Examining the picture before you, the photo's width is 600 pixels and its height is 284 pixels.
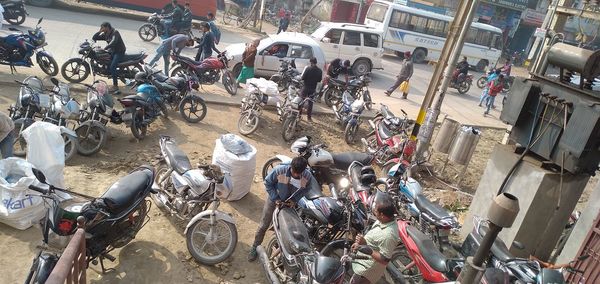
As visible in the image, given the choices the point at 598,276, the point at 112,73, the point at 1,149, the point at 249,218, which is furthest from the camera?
the point at 112,73

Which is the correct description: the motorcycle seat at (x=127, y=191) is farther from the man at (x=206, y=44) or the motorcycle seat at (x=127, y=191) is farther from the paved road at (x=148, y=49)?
the man at (x=206, y=44)

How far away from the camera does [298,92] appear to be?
9516 mm

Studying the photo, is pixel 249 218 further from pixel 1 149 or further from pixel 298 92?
pixel 298 92

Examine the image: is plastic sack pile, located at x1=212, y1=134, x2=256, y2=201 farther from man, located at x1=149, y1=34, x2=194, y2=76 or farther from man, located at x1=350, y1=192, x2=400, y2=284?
man, located at x1=149, y1=34, x2=194, y2=76

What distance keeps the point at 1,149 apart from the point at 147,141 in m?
2.43

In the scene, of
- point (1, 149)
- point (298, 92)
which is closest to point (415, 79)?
point (298, 92)

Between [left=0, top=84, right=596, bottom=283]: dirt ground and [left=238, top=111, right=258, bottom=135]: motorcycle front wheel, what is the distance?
186mm

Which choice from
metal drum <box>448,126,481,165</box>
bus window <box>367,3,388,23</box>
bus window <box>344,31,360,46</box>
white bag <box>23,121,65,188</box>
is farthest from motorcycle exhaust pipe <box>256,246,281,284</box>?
bus window <box>367,3,388,23</box>

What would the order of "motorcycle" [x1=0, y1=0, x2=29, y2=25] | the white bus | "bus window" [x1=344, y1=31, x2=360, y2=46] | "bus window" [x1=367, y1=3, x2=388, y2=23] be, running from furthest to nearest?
"bus window" [x1=367, y1=3, x2=388, y2=23], the white bus, "bus window" [x1=344, y1=31, x2=360, y2=46], "motorcycle" [x1=0, y1=0, x2=29, y2=25]

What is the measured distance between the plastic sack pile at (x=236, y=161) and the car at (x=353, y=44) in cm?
1034

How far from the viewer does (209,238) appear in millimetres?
4512

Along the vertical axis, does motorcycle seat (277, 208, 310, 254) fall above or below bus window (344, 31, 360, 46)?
below

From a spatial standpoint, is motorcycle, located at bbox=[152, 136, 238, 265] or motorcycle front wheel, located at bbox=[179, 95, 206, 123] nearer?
motorcycle, located at bbox=[152, 136, 238, 265]

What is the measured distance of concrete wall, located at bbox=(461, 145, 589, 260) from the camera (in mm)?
5188
